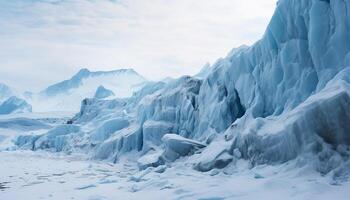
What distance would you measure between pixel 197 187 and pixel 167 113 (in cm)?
1760

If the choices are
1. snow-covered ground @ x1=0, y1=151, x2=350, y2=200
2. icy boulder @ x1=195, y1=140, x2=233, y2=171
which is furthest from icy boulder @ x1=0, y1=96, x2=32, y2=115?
icy boulder @ x1=195, y1=140, x2=233, y2=171

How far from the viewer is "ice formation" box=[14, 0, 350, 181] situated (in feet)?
36.0

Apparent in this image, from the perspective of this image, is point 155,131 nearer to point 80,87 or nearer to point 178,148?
point 178,148

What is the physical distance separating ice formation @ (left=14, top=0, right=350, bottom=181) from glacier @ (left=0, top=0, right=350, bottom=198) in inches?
1.1

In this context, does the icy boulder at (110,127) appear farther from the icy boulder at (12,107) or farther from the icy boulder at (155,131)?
the icy boulder at (12,107)

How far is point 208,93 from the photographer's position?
83.5ft

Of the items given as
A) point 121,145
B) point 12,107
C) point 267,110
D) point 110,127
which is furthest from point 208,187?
point 12,107

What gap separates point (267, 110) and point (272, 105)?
0.39 metres

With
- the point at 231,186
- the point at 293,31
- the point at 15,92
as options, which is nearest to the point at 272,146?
the point at 231,186

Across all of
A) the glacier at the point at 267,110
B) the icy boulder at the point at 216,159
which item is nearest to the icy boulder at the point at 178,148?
the glacier at the point at 267,110

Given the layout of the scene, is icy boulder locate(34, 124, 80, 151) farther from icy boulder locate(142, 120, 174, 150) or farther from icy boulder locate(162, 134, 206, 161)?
icy boulder locate(162, 134, 206, 161)

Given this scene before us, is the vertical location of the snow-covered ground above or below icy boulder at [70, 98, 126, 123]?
above

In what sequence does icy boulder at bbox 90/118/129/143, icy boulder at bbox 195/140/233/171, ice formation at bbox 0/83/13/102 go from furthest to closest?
ice formation at bbox 0/83/13/102
icy boulder at bbox 90/118/129/143
icy boulder at bbox 195/140/233/171

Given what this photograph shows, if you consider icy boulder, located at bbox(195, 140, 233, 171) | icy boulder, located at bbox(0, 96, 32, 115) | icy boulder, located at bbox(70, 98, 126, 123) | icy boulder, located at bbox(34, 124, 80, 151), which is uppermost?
→ icy boulder, located at bbox(195, 140, 233, 171)
